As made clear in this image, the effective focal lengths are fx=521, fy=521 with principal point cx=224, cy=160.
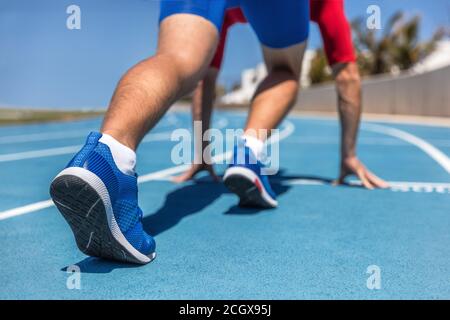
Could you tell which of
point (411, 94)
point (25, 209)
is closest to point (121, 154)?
point (25, 209)

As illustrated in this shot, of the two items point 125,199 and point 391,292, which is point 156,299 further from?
point 391,292

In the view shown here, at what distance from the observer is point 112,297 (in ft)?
5.01

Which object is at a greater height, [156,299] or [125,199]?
[125,199]

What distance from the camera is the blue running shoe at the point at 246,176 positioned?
8.30 feet

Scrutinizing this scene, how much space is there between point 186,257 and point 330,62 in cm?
210

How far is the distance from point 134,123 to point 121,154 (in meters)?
0.15

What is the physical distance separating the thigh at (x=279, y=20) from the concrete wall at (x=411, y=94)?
1650 cm

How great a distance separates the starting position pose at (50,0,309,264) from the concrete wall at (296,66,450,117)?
56.1 feet

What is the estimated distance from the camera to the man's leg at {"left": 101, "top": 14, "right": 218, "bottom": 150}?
Answer: 180 centimetres

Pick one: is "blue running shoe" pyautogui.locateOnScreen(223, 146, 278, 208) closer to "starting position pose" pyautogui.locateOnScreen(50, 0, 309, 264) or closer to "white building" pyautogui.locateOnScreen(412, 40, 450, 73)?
"starting position pose" pyautogui.locateOnScreen(50, 0, 309, 264)

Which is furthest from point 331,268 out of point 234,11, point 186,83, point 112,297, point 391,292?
point 234,11

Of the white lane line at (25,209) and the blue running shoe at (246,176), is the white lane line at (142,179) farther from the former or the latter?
the blue running shoe at (246,176)

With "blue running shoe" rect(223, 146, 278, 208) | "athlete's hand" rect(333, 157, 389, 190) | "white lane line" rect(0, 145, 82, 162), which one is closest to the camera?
"blue running shoe" rect(223, 146, 278, 208)

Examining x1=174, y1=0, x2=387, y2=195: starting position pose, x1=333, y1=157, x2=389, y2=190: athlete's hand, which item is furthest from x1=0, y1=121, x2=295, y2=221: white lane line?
x1=333, y1=157, x2=389, y2=190: athlete's hand
